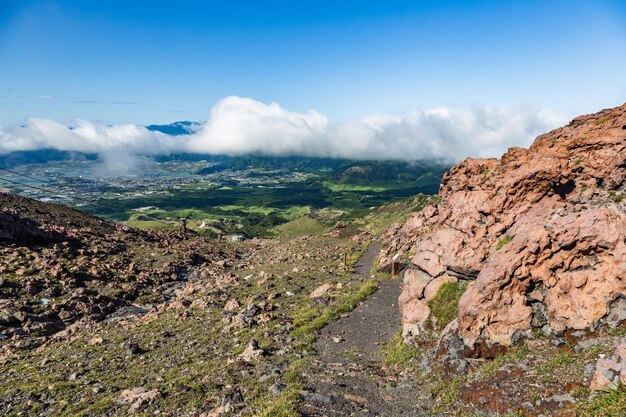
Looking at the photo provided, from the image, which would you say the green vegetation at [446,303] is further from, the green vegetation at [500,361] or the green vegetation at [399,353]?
the green vegetation at [500,361]

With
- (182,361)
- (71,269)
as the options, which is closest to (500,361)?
(182,361)

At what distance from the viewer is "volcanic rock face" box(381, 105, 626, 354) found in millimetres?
17953

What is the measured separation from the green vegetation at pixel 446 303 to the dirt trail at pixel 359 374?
15.9 ft

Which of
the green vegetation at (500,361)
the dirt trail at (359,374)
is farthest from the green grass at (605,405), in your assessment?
the dirt trail at (359,374)

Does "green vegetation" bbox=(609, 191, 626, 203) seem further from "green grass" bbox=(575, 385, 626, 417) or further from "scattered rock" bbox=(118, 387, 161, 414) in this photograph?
"scattered rock" bbox=(118, 387, 161, 414)

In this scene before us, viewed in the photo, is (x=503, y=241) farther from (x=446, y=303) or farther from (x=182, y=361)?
(x=182, y=361)

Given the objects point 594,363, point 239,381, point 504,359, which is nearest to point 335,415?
point 239,381

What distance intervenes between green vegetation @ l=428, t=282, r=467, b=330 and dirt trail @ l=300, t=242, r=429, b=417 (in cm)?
484

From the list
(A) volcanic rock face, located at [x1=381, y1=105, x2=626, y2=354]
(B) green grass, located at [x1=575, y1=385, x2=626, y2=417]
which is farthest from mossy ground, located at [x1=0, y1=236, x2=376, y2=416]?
(B) green grass, located at [x1=575, y1=385, x2=626, y2=417]

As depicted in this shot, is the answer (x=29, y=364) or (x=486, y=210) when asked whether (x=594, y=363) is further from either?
(x=29, y=364)

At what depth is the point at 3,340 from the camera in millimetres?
31828

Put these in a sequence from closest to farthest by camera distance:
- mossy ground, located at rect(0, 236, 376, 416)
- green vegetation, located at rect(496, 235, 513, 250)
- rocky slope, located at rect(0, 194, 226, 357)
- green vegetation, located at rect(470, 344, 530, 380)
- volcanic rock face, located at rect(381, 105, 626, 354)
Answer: green vegetation, located at rect(470, 344, 530, 380) < volcanic rock face, located at rect(381, 105, 626, 354) < mossy ground, located at rect(0, 236, 376, 416) < green vegetation, located at rect(496, 235, 513, 250) < rocky slope, located at rect(0, 194, 226, 357)

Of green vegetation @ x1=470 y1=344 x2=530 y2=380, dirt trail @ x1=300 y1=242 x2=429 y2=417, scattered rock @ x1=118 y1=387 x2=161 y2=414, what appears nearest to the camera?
dirt trail @ x1=300 y1=242 x2=429 y2=417

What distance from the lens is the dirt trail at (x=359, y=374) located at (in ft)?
56.1
